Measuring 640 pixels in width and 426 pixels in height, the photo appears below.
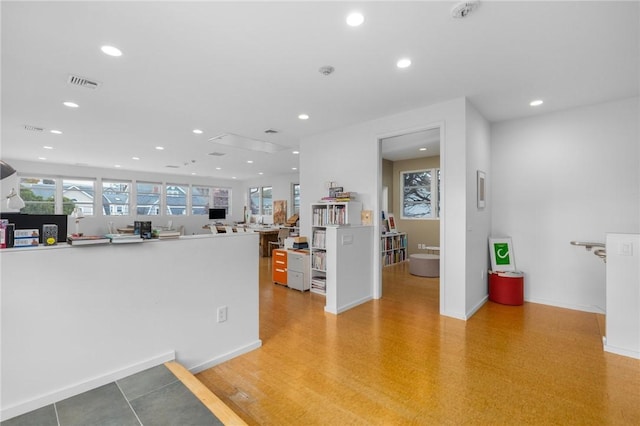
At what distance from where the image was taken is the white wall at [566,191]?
3.53 m

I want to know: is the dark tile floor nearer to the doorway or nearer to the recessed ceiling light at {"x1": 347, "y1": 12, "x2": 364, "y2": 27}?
the recessed ceiling light at {"x1": 347, "y1": 12, "x2": 364, "y2": 27}

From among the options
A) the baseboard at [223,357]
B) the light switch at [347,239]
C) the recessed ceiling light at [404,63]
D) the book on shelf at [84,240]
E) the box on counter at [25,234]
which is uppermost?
the recessed ceiling light at [404,63]

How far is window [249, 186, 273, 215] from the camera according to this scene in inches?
455

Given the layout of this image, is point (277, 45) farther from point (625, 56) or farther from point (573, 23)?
point (625, 56)

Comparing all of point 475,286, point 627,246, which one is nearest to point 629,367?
point 627,246

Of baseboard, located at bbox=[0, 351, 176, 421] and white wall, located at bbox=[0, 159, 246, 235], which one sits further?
white wall, located at bbox=[0, 159, 246, 235]

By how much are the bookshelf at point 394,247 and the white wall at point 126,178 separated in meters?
7.46

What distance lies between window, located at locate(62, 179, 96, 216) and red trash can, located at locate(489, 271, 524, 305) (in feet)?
34.8

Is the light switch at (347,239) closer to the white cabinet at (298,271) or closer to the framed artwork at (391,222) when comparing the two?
the white cabinet at (298,271)

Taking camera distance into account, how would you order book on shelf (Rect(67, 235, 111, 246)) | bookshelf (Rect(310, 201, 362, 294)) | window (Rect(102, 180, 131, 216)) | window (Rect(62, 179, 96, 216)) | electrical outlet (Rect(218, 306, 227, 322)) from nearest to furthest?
book on shelf (Rect(67, 235, 111, 246))
electrical outlet (Rect(218, 306, 227, 322))
bookshelf (Rect(310, 201, 362, 294))
window (Rect(62, 179, 96, 216))
window (Rect(102, 180, 131, 216))

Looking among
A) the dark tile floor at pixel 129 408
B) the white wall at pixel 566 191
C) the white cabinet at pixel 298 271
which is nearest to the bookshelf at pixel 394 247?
the white cabinet at pixel 298 271

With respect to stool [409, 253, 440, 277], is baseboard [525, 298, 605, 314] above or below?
below

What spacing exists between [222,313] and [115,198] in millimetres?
9239

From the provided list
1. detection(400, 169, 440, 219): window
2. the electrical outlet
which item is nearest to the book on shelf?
the electrical outlet
